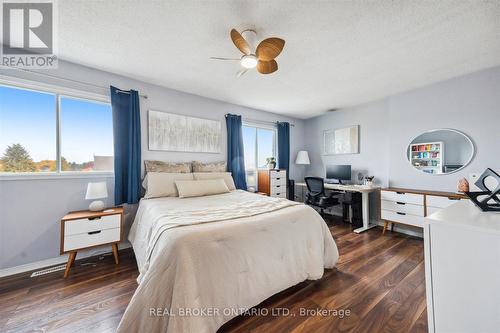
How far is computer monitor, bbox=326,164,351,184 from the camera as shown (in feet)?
13.1

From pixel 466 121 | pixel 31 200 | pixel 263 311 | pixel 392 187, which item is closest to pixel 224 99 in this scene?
pixel 31 200

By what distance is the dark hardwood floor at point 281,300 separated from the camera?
4.50 ft

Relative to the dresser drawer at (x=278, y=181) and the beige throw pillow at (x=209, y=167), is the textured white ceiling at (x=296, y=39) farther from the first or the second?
the dresser drawer at (x=278, y=181)

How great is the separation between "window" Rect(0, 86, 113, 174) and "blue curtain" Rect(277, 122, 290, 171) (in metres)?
3.32

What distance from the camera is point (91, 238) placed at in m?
2.08

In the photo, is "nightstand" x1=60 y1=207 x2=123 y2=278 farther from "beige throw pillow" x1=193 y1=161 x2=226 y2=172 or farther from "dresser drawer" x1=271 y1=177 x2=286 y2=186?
"dresser drawer" x1=271 y1=177 x2=286 y2=186

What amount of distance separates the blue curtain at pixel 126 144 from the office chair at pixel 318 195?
9.98ft

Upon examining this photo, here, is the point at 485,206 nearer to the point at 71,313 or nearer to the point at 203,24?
the point at 203,24

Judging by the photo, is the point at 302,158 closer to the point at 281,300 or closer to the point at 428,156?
the point at 428,156

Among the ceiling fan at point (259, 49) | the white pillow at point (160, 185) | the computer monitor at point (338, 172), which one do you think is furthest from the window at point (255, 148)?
the ceiling fan at point (259, 49)

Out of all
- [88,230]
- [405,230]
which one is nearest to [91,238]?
[88,230]

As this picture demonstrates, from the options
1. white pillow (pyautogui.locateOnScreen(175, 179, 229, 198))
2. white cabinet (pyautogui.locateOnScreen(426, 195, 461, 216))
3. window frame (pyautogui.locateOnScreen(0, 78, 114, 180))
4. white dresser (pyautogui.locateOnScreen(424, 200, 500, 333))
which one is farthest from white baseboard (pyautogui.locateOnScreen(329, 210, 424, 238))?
window frame (pyautogui.locateOnScreen(0, 78, 114, 180))

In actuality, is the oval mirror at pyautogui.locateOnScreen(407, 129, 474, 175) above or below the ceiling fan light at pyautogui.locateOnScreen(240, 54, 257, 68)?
below

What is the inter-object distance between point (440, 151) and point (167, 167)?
426 cm
